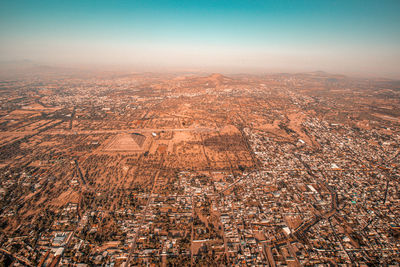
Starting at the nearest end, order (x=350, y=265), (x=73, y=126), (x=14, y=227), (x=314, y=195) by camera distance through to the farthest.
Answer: (x=350, y=265), (x=14, y=227), (x=314, y=195), (x=73, y=126)

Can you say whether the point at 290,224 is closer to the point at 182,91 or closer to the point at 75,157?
the point at 75,157

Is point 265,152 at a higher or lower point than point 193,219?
higher

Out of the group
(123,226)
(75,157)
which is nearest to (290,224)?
(123,226)

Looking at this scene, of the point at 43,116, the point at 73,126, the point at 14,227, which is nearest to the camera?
the point at 14,227

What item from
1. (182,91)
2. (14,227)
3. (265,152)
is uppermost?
(182,91)

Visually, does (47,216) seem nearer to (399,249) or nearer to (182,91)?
(399,249)

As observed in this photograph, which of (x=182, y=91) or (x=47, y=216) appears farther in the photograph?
(x=182, y=91)
